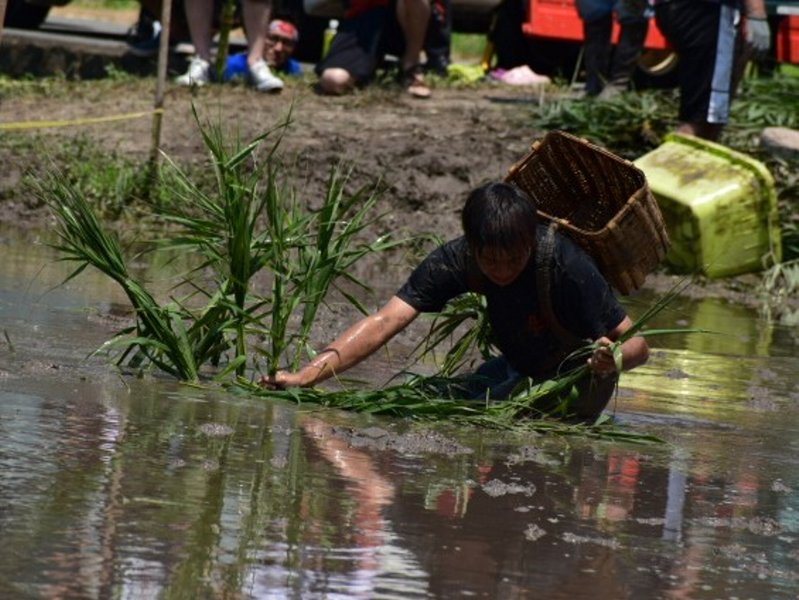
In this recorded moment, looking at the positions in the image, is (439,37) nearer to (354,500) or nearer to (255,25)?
(255,25)

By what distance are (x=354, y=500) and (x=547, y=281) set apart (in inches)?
55.0

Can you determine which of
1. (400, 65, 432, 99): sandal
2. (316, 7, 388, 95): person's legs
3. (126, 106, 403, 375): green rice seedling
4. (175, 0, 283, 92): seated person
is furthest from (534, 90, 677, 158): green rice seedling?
(126, 106, 403, 375): green rice seedling

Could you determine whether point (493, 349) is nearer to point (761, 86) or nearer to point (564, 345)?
point (564, 345)

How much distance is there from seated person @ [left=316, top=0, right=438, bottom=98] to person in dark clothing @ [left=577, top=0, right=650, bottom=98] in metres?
1.16

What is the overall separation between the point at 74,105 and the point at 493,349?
21.8ft

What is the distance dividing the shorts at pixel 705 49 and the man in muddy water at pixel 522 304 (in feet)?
15.2

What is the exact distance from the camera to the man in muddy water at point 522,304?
18.9 feet

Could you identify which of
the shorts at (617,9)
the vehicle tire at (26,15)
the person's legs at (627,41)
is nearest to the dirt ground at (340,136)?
the person's legs at (627,41)

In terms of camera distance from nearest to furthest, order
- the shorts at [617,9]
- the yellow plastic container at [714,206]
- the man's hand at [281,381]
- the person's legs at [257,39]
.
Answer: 1. the man's hand at [281,381]
2. the yellow plastic container at [714,206]
3. the shorts at [617,9]
4. the person's legs at [257,39]

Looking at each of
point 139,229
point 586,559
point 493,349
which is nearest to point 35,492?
point 586,559

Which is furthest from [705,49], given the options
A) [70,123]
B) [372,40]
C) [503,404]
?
[503,404]

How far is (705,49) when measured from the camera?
34.5 feet

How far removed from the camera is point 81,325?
743cm

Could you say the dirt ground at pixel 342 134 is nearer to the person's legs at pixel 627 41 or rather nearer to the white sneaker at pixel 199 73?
the white sneaker at pixel 199 73
